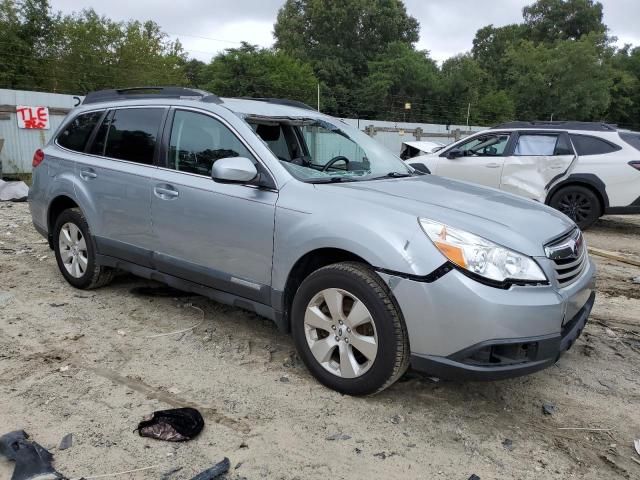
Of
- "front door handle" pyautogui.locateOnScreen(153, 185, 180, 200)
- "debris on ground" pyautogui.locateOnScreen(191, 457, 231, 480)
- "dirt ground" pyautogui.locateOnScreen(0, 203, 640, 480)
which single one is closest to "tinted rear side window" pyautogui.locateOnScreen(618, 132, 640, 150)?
"dirt ground" pyautogui.locateOnScreen(0, 203, 640, 480)

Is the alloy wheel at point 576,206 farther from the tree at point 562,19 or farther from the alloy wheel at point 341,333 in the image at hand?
the tree at point 562,19

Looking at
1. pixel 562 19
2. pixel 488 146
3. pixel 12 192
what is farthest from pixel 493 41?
pixel 12 192

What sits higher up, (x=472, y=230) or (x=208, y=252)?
(x=472, y=230)

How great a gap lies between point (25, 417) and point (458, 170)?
324 inches

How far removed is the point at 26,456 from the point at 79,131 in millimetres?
3302

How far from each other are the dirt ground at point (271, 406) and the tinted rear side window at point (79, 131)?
4.96ft

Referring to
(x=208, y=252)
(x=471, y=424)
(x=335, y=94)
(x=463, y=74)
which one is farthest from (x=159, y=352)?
(x=463, y=74)

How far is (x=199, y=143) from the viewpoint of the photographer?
4.01m

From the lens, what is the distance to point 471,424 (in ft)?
9.88

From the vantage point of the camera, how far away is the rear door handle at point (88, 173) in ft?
15.3

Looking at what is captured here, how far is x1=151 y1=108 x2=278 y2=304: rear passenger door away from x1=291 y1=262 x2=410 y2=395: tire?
→ 0.39 m

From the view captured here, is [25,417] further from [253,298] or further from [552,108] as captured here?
[552,108]

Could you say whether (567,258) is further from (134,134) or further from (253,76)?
(253,76)

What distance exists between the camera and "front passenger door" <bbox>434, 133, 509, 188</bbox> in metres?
9.36
